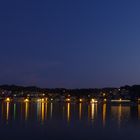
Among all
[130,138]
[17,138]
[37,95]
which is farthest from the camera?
[37,95]

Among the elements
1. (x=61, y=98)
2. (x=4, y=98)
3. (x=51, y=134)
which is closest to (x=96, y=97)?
(x=61, y=98)

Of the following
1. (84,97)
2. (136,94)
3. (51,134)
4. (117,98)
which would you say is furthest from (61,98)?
(51,134)

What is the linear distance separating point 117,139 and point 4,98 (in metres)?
127

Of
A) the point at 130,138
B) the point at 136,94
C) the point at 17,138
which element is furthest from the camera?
the point at 136,94

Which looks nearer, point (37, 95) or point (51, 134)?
point (51, 134)

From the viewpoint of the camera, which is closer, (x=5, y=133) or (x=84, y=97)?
(x=5, y=133)

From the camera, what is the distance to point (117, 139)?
97.3ft

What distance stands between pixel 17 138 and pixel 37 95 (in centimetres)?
14559

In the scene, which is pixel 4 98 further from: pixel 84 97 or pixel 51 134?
pixel 51 134

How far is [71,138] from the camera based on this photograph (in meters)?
29.1

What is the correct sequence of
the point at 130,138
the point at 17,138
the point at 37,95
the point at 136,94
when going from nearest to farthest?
the point at 17,138 → the point at 130,138 → the point at 136,94 → the point at 37,95

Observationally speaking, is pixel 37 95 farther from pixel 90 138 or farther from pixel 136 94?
pixel 90 138

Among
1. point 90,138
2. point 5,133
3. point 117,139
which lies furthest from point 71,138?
point 5,133

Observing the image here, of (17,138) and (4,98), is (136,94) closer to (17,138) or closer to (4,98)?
(4,98)
